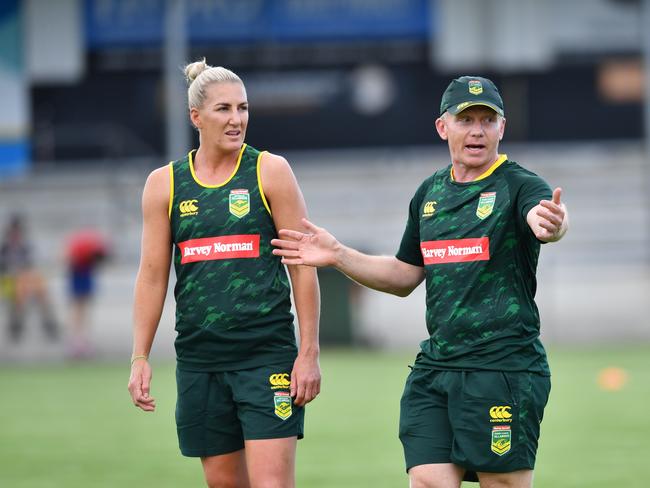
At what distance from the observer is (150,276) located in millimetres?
6227

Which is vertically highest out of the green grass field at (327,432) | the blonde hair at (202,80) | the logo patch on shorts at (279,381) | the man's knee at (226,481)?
the blonde hair at (202,80)

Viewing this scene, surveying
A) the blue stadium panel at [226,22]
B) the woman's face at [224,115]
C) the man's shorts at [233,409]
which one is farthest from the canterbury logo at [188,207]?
the blue stadium panel at [226,22]

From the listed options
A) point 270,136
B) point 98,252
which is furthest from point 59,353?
point 270,136

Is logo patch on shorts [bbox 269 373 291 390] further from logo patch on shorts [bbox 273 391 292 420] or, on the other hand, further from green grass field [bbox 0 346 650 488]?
green grass field [bbox 0 346 650 488]

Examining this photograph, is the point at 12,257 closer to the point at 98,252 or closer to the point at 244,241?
the point at 98,252

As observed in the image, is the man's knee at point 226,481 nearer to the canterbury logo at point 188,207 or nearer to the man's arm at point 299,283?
the man's arm at point 299,283

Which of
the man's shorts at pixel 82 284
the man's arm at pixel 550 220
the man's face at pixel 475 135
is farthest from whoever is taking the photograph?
the man's shorts at pixel 82 284

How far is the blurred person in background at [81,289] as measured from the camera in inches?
763

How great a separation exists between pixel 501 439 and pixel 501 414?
0.34 ft

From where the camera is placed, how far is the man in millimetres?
5676

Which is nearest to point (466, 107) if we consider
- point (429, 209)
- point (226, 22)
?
point (429, 209)

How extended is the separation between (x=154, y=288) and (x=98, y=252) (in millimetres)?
13820

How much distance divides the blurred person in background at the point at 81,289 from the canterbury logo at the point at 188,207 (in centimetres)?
1361

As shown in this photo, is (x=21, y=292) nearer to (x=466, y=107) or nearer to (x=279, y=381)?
(x=279, y=381)
